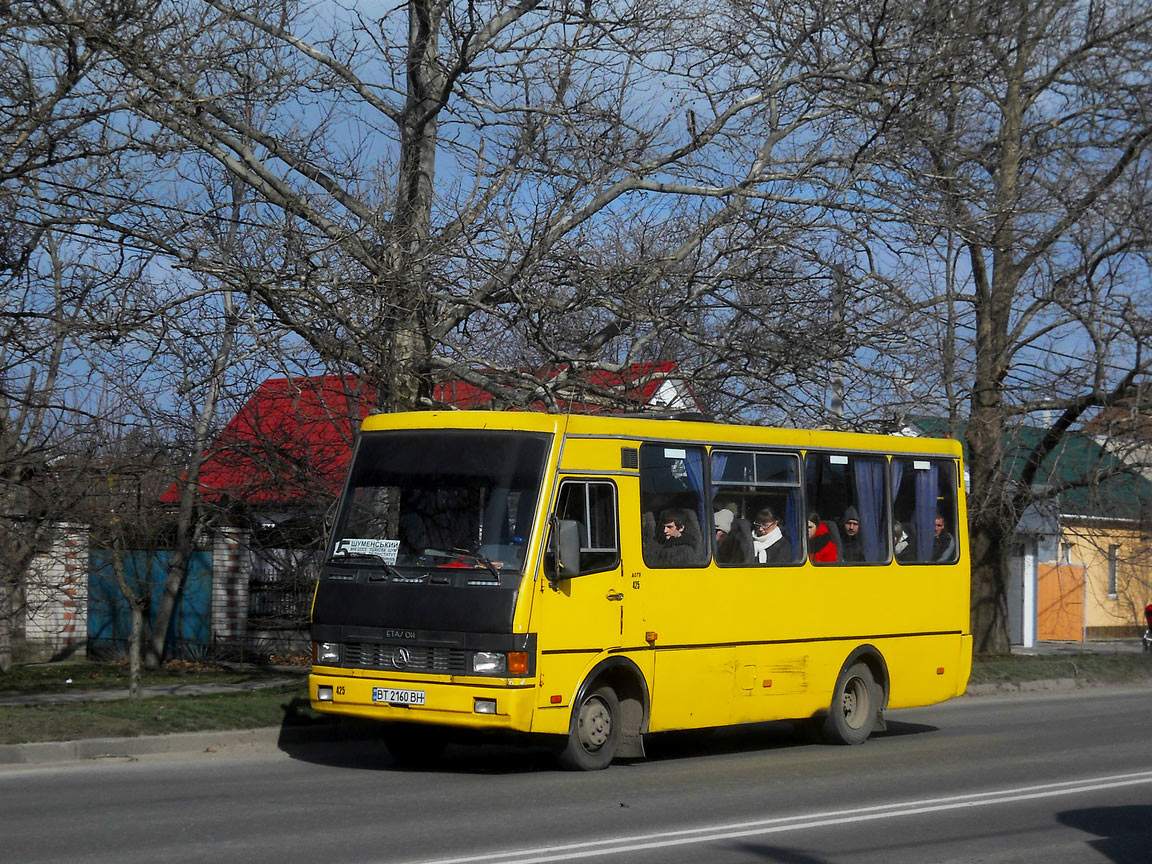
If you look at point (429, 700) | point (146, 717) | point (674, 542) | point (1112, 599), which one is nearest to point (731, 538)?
point (674, 542)

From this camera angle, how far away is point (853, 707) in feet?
48.7

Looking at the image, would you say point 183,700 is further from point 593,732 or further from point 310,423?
point 593,732

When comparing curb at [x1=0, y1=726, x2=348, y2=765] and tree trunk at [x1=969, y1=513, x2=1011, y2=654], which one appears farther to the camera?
tree trunk at [x1=969, y1=513, x2=1011, y2=654]

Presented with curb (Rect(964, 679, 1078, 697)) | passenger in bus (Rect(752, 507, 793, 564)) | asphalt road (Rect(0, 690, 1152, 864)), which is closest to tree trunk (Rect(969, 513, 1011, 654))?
curb (Rect(964, 679, 1078, 697))

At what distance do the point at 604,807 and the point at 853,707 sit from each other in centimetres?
566

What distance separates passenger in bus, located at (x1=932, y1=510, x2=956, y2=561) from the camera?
15.9 m

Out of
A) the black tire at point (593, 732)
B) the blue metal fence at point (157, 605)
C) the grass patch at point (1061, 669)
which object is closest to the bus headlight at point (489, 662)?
the black tire at point (593, 732)

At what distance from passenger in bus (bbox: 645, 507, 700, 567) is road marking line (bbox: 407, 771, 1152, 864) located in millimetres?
3134

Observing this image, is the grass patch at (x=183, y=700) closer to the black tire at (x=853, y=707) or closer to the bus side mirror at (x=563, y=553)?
the bus side mirror at (x=563, y=553)

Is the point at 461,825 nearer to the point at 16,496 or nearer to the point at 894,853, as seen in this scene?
the point at 894,853

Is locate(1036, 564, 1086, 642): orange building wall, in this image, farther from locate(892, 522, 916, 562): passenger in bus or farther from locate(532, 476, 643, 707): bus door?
locate(532, 476, 643, 707): bus door

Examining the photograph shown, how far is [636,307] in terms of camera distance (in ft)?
53.0

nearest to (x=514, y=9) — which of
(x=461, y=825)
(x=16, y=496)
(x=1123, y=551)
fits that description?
(x=16, y=496)

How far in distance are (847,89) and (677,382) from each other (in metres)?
4.04
